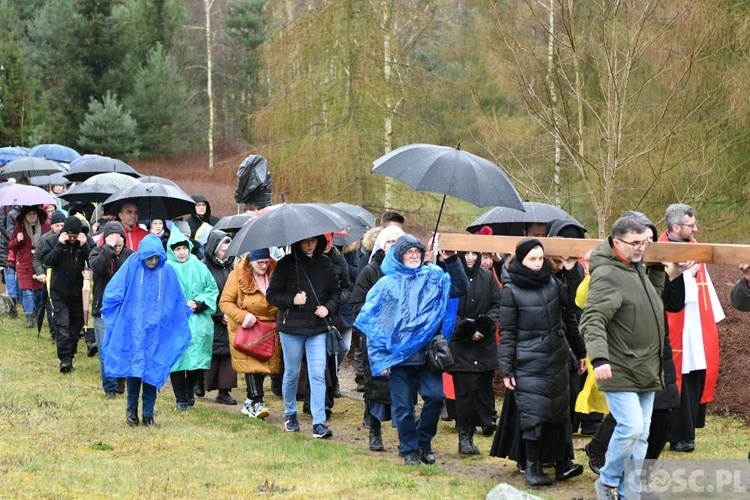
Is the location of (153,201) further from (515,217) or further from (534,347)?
(534,347)

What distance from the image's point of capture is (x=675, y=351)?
8664 millimetres

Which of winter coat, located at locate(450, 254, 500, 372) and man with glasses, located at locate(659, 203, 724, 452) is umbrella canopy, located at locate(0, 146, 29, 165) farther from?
man with glasses, located at locate(659, 203, 724, 452)

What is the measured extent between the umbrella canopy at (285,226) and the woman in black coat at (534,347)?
6.45 feet

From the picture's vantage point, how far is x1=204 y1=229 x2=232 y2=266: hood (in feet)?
36.7

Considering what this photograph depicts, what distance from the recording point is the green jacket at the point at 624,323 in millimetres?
6461

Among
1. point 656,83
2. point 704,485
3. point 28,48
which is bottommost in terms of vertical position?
point 704,485

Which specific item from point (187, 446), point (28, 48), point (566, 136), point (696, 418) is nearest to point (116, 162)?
point (566, 136)

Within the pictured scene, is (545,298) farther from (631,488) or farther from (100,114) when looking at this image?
(100,114)

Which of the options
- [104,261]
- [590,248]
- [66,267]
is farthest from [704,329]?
[66,267]

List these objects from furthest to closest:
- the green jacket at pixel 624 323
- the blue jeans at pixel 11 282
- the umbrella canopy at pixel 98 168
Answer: the umbrella canopy at pixel 98 168 < the blue jeans at pixel 11 282 < the green jacket at pixel 624 323

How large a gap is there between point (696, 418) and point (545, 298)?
2667 mm

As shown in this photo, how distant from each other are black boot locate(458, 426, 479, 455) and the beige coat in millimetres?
2336

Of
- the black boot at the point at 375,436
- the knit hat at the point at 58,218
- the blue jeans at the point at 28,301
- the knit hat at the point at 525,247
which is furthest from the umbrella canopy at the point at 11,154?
the knit hat at the point at 525,247

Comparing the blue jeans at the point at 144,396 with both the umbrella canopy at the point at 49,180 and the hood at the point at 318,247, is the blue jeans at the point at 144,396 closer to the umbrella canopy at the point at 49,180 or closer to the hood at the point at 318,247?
the hood at the point at 318,247
